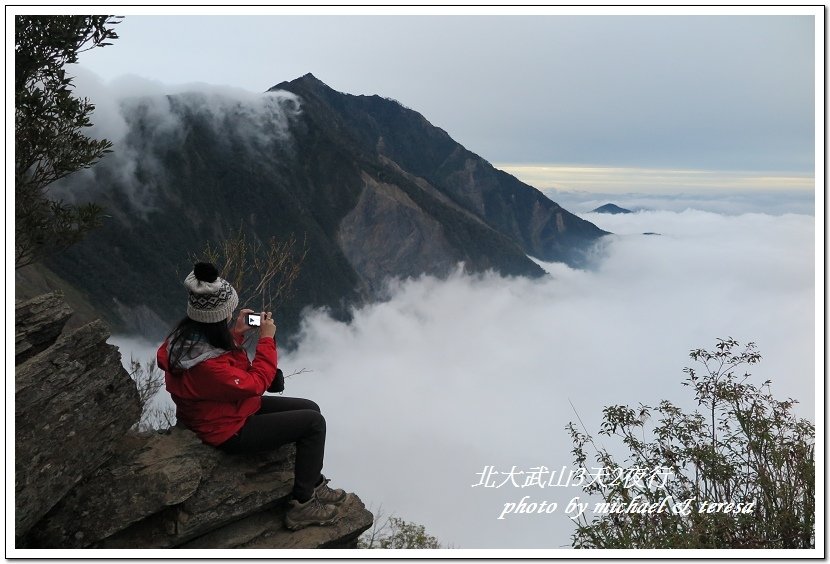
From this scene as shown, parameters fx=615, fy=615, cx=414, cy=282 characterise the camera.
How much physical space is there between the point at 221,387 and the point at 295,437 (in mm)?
845

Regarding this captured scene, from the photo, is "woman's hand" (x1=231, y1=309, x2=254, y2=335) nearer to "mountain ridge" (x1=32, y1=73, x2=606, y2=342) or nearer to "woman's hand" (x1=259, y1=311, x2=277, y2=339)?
"woman's hand" (x1=259, y1=311, x2=277, y2=339)

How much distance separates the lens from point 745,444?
20.6ft

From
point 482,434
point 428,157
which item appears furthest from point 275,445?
point 428,157

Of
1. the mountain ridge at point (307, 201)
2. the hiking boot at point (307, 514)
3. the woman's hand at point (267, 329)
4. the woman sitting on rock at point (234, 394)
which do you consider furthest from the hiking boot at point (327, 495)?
the mountain ridge at point (307, 201)

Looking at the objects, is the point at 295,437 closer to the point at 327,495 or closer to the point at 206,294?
the point at 327,495

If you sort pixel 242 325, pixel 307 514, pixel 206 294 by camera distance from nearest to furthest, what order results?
pixel 206 294 < pixel 242 325 < pixel 307 514

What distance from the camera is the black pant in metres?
5.09

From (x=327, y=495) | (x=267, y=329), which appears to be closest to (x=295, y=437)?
(x=327, y=495)

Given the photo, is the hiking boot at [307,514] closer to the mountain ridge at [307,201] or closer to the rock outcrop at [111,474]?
the rock outcrop at [111,474]

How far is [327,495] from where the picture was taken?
18.6 feet

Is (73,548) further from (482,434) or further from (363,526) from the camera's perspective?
(482,434)

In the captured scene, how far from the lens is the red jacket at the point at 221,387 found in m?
4.67

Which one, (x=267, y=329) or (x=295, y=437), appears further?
(x=295, y=437)

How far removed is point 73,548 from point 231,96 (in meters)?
110
